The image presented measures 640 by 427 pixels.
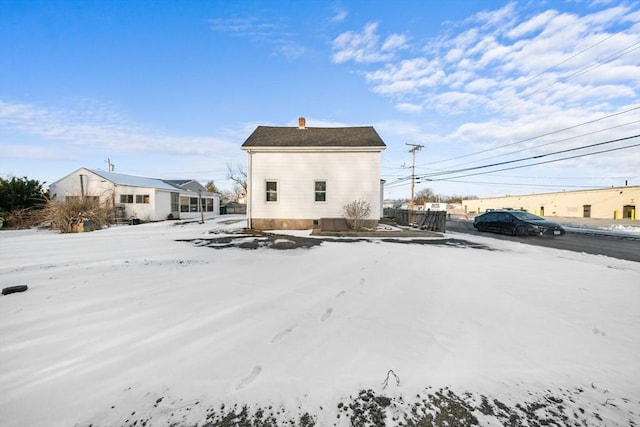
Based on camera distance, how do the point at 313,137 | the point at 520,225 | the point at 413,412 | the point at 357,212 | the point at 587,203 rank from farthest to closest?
1. the point at 587,203
2. the point at 313,137
3. the point at 520,225
4. the point at 357,212
5. the point at 413,412

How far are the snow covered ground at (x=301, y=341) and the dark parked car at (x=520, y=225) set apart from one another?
8.54 m

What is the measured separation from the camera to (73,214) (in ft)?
45.0

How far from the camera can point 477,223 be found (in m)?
16.2

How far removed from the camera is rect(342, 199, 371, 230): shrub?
40.8ft

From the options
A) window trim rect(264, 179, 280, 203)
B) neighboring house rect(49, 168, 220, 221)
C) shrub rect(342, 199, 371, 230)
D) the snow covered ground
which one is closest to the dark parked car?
shrub rect(342, 199, 371, 230)

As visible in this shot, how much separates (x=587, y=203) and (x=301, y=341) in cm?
4948

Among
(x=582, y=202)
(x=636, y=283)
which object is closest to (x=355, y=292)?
(x=636, y=283)

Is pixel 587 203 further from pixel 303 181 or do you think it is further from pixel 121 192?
pixel 121 192

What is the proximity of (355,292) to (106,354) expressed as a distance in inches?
132

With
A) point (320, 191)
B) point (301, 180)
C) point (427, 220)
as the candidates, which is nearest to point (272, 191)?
point (301, 180)

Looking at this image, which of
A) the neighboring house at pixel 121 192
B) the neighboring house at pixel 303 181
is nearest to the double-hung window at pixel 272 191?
the neighboring house at pixel 303 181

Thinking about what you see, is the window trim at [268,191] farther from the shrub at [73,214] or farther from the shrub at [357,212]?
the shrub at [73,214]

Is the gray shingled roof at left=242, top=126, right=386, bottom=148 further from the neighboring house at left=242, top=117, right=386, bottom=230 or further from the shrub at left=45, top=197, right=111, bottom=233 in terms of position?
the shrub at left=45, top=197, right=111, bottom=233

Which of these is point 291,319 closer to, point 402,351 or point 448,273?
point 402,351
